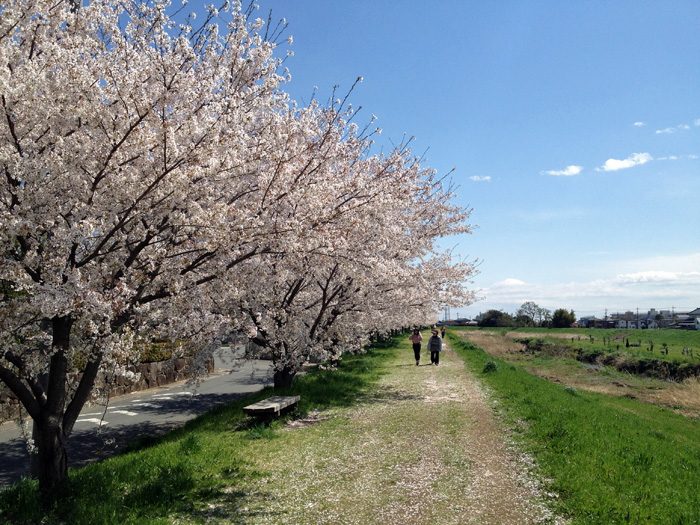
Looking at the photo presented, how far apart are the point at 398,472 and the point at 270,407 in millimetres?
3617

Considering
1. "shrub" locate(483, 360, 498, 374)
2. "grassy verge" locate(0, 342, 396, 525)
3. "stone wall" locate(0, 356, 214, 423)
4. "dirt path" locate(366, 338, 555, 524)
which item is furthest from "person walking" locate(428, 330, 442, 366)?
"grassy verge" locate(0, 342, 396, 525)

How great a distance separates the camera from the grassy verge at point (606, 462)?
5441 millimetres

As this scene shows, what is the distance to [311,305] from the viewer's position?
47.0 ft

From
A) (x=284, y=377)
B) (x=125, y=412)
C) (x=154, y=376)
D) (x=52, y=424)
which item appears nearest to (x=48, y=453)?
(x=52, y=424)

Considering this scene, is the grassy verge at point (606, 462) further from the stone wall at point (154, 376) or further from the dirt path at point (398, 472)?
the stone wall at point (154, 376)

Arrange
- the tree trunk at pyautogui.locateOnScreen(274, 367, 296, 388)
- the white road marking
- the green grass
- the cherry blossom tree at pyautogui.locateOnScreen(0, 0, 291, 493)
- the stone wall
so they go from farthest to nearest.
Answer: the stone wall < the white road marking < the tree trunk at pyautogui.locateOnScreen(274, 367, 296, 388) < the green grass < the cherry blossom tree at pyautogui.locateOnScreen(0, 0, 291, 493)

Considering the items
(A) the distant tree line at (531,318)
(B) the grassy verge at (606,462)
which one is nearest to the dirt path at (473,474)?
(B) the grassy verge at (606,462)

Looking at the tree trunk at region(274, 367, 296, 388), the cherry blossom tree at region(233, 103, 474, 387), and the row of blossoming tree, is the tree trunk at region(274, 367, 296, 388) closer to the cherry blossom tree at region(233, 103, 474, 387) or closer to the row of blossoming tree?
the cherry blossom tree at region(233, 103, 474, 387)

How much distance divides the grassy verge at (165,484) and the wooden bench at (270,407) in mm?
302

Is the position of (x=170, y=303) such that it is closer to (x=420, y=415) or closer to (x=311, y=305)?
(x=420, y=415)

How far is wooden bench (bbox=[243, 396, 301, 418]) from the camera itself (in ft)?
31.6

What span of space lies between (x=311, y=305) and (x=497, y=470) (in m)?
8.35

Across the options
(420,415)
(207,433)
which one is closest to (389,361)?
(420,415)

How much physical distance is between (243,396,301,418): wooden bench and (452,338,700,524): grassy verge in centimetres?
494
